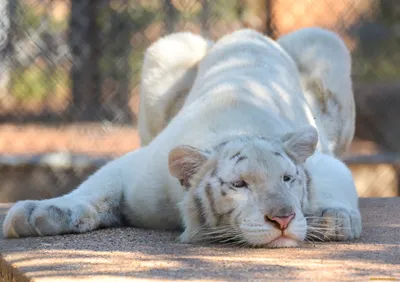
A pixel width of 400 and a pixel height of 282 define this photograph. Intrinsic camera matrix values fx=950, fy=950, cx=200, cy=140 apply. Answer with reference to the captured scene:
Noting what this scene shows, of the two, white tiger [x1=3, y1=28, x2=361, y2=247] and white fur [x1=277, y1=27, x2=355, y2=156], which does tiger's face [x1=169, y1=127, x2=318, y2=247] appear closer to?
white tiger [x1=3, y1=28, x2=361, y2=247]

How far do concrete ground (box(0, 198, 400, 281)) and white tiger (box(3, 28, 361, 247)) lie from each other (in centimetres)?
8

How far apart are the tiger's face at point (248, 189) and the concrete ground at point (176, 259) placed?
0.07 metres

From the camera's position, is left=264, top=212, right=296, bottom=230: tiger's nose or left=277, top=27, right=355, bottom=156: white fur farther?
left=277, top=27, right=355, bottom=156: white fur

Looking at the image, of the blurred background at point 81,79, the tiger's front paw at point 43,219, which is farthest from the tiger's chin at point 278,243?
the blurred background at point 81,79

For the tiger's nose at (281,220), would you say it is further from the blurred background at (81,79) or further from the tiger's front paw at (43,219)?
the blurred background at (81,79)

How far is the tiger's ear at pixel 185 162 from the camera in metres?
3.61

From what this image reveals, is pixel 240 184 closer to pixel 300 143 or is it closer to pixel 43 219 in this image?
pixel 300 143

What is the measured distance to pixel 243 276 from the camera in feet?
9.75

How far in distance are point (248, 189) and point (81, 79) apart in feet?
12.8

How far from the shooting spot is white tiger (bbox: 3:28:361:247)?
347 cm

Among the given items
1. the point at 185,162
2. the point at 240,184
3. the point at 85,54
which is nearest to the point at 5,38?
the point at 85,54

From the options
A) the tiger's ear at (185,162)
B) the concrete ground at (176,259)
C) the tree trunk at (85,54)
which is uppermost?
the tree trunk at (85,54)

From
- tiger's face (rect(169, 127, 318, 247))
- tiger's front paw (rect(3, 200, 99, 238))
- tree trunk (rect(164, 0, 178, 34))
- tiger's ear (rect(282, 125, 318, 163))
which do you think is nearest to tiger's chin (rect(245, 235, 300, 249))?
tiger's face (rect(169, 127, 318, 247))

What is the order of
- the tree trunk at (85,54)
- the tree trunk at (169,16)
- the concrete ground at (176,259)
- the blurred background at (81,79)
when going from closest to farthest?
the concrete ground at (176,259), the blurred background at (81,79), the tree trunk at (85,54), the tree trunk at (169,16)
